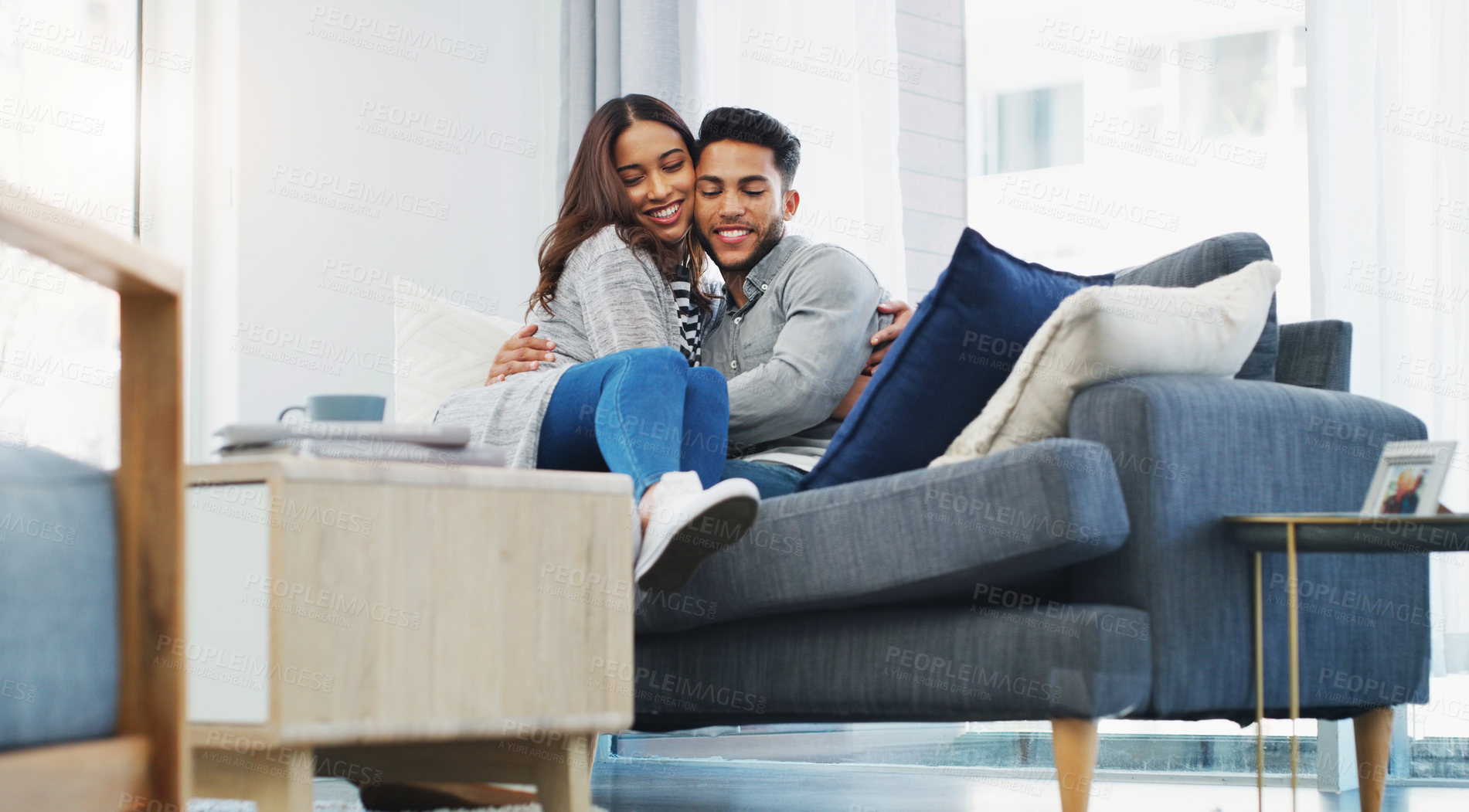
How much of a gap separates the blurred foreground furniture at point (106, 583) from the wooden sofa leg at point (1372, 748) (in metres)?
1.56

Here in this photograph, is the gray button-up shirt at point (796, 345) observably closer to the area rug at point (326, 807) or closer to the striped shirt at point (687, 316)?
the striped shirt at point (687, 316)

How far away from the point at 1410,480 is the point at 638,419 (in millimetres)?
891

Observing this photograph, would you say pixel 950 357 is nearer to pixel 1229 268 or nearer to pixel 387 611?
pixel 1229 268

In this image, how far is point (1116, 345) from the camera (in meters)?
1.58

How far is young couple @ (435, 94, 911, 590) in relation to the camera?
1.65m

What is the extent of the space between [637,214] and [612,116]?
20 centimetres

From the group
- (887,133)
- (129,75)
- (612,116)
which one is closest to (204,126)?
(129,75)

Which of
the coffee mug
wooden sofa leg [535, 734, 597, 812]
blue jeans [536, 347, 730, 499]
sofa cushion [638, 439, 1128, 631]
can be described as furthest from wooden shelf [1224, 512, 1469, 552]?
the coffee mug

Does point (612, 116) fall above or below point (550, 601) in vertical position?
above

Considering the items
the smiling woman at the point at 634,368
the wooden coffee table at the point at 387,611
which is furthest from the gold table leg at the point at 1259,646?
the wooden coffee table at the point at 387,611

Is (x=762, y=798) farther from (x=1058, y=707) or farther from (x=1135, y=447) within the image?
(x=1135, y=447)

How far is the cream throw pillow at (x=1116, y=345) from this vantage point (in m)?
1.58

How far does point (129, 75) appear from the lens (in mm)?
3348

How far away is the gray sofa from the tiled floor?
42cm
